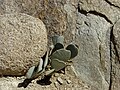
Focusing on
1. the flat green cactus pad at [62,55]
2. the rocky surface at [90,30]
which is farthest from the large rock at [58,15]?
the flat green cactus pad at [62,55]

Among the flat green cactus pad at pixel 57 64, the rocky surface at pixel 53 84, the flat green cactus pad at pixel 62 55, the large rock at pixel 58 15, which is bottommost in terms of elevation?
the rocky surface at pixel 53 84

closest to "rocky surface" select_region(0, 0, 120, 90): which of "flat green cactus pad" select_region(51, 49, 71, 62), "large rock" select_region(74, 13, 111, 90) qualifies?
"large rock" select_region(74, 13, 111, 90)

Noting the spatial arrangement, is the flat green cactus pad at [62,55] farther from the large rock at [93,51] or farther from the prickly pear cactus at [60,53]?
the large rock at [93,51]

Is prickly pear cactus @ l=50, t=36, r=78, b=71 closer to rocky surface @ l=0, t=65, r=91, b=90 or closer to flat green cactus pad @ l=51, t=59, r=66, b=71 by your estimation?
flat green cactus pad @ l=51, t=59, r=66, b=71

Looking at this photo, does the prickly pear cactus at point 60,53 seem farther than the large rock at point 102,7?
No

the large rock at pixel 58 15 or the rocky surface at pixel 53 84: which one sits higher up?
the large rock at pixel 58 15

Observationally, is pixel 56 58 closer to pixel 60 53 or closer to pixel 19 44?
pixel 60 53

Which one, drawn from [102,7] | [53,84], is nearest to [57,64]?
[53,84]
